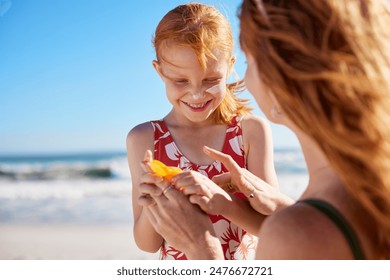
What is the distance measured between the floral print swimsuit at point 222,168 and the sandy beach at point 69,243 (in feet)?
7.60

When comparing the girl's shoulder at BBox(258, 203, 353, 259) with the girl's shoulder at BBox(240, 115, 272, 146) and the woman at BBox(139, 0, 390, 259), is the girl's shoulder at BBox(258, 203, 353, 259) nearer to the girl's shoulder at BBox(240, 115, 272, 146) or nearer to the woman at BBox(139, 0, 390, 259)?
the woman at BBox(139, 0, 390, 259)

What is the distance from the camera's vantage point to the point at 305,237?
82 cm

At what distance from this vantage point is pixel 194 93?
1660 mm

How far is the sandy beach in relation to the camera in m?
4.09

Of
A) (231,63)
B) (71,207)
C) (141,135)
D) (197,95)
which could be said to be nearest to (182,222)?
(197,95)

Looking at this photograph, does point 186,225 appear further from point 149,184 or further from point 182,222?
point 149,184

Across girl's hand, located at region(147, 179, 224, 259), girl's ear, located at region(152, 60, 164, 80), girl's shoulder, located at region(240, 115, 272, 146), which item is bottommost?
girl's hand, located at region(147, 179, 224, 259)

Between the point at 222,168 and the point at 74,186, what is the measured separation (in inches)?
239

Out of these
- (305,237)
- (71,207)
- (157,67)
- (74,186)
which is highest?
(74,186)

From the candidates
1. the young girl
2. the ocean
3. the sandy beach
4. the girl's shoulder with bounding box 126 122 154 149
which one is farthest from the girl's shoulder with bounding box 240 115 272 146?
the ocean

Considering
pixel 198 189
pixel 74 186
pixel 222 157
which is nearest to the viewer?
pixel 198 189

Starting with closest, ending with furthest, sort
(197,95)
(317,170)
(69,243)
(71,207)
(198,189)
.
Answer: (317,170) → (198,189) → (197,95) → (69,243) → (71,207)

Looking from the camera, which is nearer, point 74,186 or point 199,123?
point 199,123

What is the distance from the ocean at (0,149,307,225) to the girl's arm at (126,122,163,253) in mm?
3418
